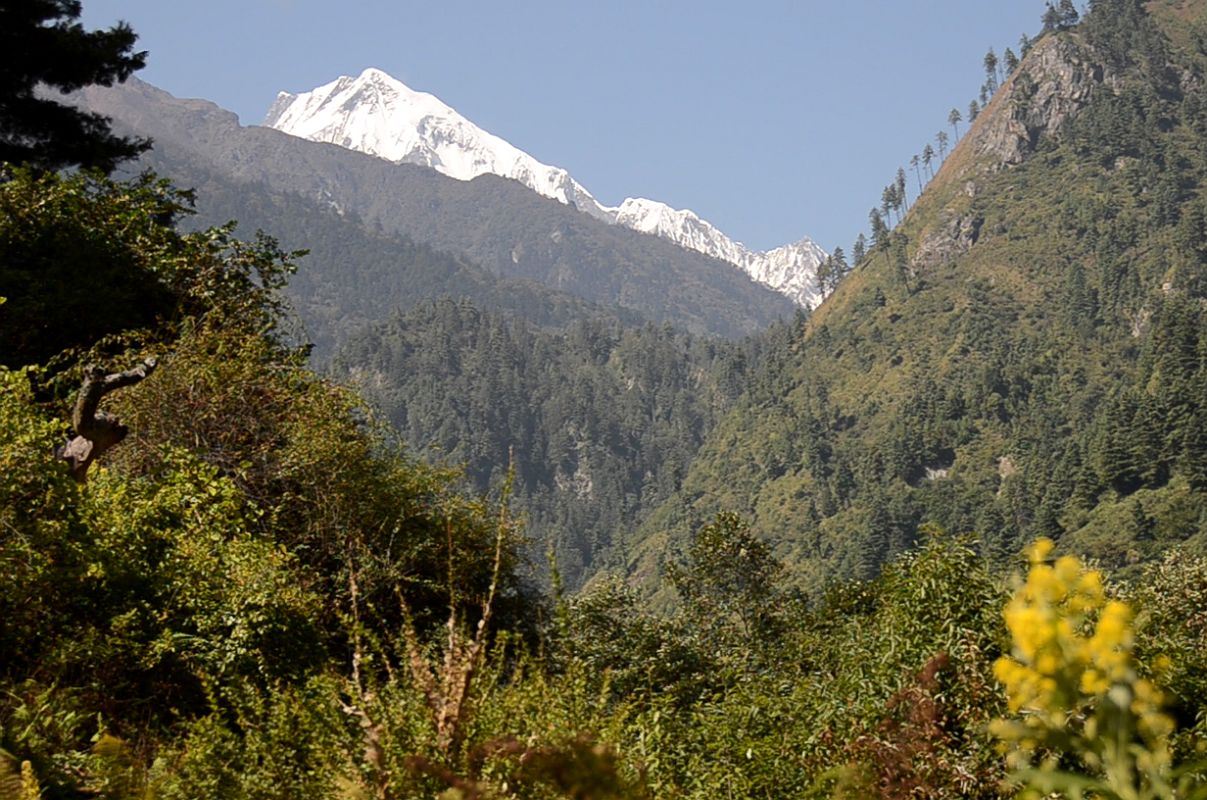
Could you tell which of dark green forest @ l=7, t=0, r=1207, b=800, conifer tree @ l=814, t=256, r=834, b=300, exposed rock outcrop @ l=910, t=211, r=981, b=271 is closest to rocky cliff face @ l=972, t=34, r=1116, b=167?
exposed rock outcrop @ l=910, t=211, r=981, b=271

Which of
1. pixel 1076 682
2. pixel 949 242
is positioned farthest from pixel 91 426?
pixel 949 242

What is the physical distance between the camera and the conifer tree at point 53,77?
17578 millimetres

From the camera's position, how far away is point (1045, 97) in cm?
18712

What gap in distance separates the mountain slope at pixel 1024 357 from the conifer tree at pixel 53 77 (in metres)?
90.0

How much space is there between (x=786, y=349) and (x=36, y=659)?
181m

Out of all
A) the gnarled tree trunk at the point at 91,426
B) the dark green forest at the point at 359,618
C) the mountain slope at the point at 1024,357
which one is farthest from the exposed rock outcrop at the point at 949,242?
the gnarled tree trunk at the point at 91,426

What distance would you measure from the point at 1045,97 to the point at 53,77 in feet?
629

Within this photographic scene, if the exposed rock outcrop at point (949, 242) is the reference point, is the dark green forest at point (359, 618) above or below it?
below

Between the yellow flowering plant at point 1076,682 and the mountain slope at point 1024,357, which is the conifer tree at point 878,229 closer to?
the mountain slope at point 1024,357

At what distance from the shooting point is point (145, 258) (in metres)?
16.0

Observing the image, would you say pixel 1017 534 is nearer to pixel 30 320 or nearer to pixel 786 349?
pixel 786 349

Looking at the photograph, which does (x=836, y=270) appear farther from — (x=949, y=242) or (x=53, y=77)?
(x=53, y=77)

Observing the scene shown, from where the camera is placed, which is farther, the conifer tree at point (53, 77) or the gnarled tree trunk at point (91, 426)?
the conifer tree at point (53, 77)

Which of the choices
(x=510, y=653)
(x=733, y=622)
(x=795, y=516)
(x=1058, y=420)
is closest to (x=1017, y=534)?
(x=1058, y=420)
